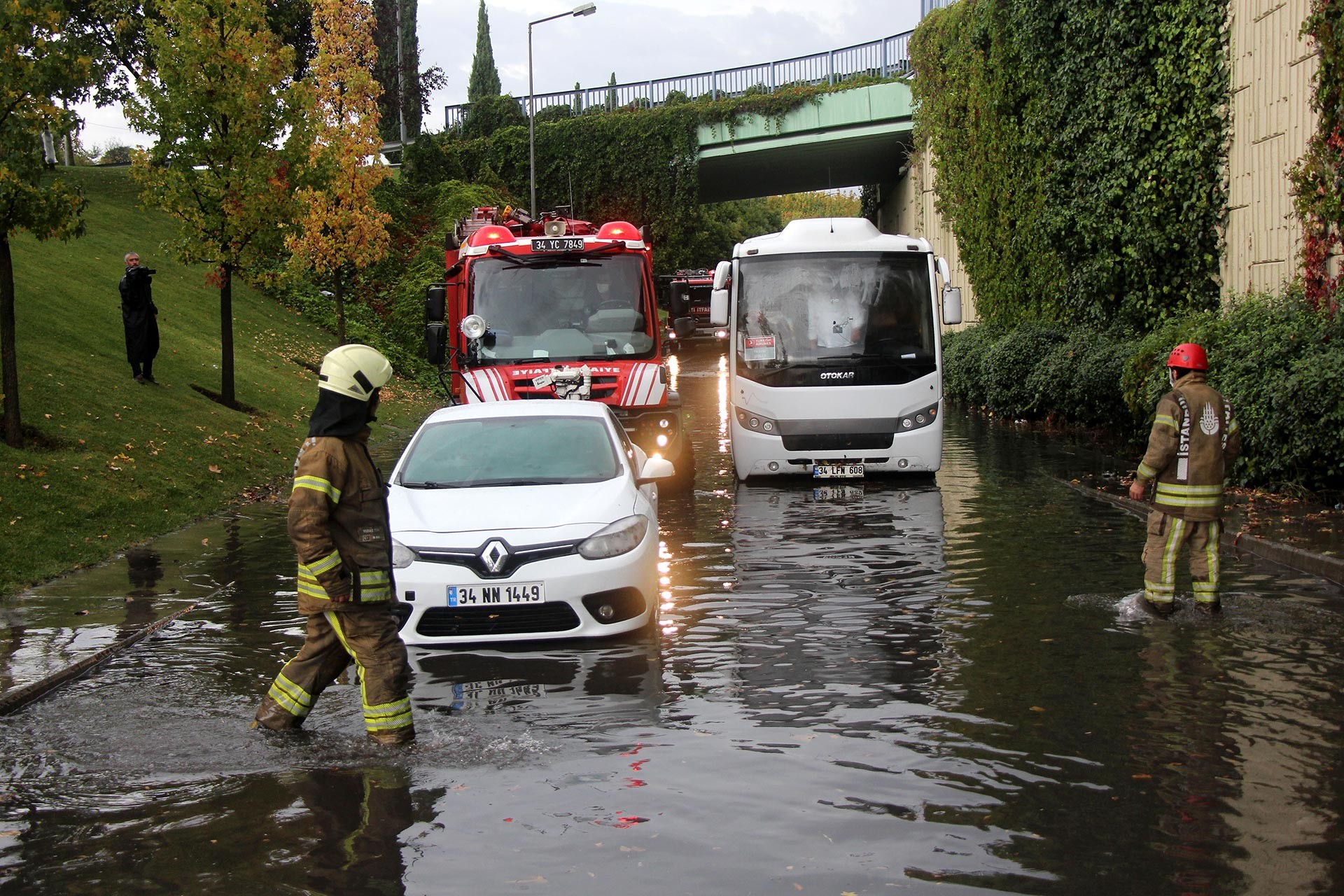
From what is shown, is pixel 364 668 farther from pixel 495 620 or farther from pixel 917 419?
pixel 917 419

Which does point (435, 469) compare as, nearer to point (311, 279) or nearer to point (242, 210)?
point (242, 210)

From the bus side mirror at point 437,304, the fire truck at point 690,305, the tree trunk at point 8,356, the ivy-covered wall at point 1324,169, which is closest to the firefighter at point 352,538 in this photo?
the fire truck at point 690,305

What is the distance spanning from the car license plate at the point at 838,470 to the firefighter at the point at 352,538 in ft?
34.3

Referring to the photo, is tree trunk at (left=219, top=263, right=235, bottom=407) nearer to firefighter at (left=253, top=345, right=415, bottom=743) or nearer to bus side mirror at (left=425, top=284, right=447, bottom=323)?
bus side mirror at (left=425, top=284, right=447, bottom=323)

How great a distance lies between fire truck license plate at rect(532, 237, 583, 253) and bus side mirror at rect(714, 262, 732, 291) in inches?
68.4

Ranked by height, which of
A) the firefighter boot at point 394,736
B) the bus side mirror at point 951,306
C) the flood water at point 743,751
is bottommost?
the flood water at point 743,751

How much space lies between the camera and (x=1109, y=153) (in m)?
21.4

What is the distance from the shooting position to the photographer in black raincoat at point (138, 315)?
805 inches

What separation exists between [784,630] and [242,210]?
14650mm

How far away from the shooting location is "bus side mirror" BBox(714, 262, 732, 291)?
17.0 metres

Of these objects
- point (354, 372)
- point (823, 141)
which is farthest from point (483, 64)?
point (354, 372)

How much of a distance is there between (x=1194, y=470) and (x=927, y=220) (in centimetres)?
3309

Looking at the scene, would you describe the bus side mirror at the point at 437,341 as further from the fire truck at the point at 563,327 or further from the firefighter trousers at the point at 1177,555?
the firefighter trousers at the point at 1177,555

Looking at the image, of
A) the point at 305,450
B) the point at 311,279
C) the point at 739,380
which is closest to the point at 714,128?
the point at 311,279
